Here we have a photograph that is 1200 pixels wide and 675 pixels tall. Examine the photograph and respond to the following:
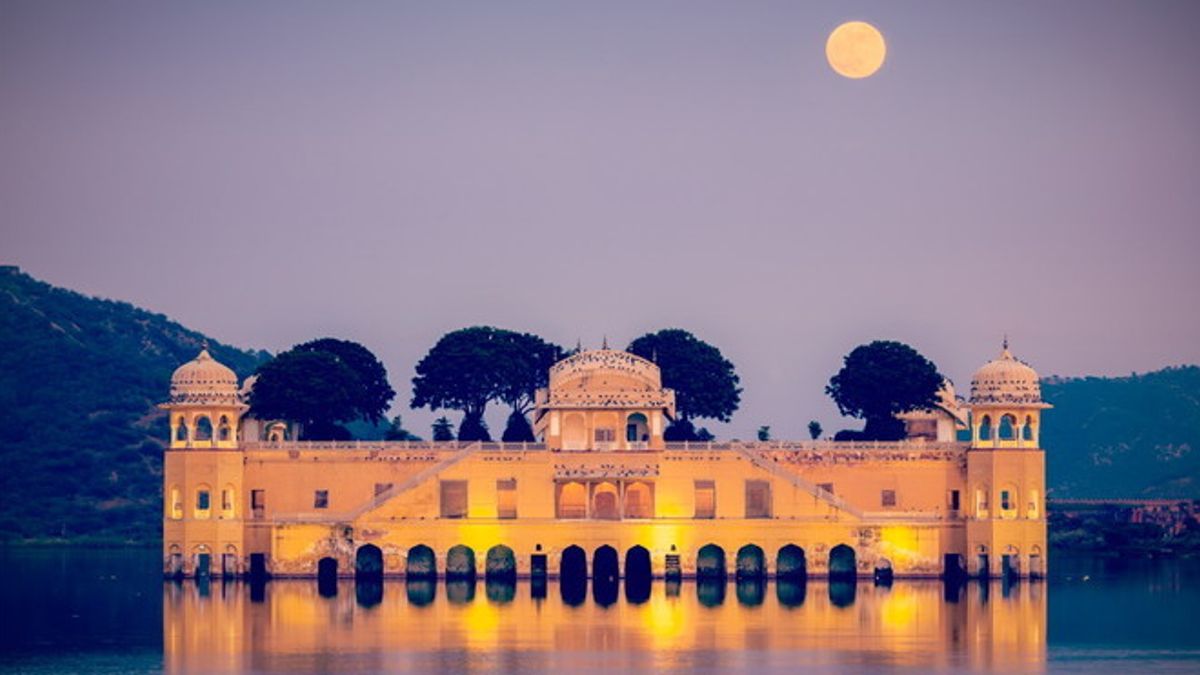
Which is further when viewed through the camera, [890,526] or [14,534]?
[14,534]

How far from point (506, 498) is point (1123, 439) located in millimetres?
103434

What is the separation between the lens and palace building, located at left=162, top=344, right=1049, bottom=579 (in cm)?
9162

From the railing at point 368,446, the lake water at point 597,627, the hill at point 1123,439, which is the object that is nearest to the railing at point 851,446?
the lake water at point 597,627

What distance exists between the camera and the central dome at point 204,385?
93688mm

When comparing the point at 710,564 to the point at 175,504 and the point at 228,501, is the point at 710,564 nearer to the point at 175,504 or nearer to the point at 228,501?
the point at 228,501

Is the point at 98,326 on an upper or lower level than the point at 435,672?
upper

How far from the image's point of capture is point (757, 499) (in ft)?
301

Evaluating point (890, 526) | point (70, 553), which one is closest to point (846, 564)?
point (890, 526)

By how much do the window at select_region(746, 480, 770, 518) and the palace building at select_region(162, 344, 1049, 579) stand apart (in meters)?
0.05

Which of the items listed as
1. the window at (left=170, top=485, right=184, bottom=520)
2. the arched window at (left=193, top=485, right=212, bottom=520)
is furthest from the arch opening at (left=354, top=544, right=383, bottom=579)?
the window at (left=170, top=485, right=184, bottom=520)

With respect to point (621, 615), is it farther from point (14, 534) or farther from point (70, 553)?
point (14, 534)

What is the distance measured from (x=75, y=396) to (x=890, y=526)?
206 feet

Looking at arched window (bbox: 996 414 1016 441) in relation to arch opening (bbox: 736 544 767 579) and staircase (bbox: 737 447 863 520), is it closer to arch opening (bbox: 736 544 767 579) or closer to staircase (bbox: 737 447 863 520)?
staircase (bbox: 737 447 863 520)

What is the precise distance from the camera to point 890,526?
9206 centimetres
